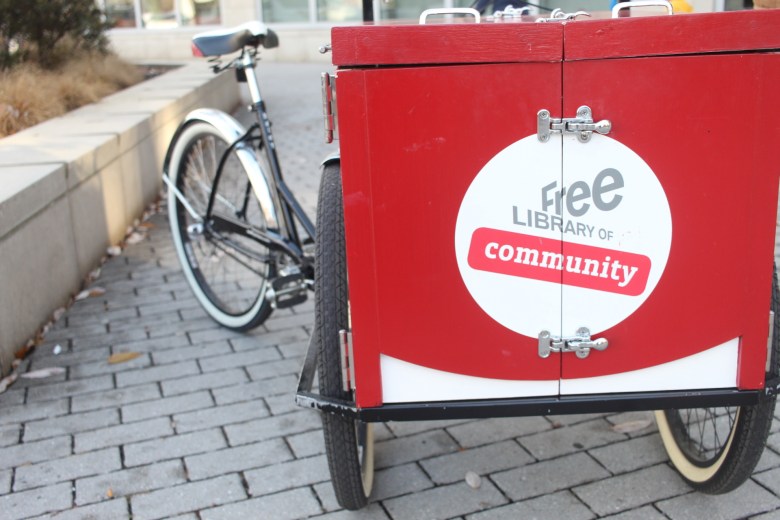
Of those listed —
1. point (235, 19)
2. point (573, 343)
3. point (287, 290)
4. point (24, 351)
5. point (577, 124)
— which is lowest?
point (24, 351)

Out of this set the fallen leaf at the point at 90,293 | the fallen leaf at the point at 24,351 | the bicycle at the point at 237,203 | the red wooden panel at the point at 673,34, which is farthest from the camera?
the fallen leaf at the point at 90,293

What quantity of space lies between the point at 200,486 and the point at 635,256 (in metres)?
1.64

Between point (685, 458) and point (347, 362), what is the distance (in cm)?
123

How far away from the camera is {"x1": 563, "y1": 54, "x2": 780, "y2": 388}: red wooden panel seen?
2.17 m

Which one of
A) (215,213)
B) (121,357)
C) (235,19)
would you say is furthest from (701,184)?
(235,19)

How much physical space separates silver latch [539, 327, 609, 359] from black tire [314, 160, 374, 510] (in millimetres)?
539

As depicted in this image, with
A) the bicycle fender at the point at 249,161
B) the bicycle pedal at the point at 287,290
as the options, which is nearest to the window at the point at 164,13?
the bicycle fender at the point at 249,161

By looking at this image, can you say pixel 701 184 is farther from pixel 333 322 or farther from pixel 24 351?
pixel 24 351

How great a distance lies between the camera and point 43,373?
154 inches

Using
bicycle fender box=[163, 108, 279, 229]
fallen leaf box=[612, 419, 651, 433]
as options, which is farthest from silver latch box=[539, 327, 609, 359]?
bicycle fender box=[163, 108, 279, 229]

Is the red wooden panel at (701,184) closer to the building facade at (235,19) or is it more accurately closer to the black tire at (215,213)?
the black tire at (215,213)

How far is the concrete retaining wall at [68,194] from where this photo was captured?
13.4ft

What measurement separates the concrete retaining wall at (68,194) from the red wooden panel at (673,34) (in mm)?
2824

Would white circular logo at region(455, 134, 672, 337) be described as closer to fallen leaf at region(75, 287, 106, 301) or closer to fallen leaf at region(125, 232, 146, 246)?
fallen leaf at region(75, 287, 106, 301)
